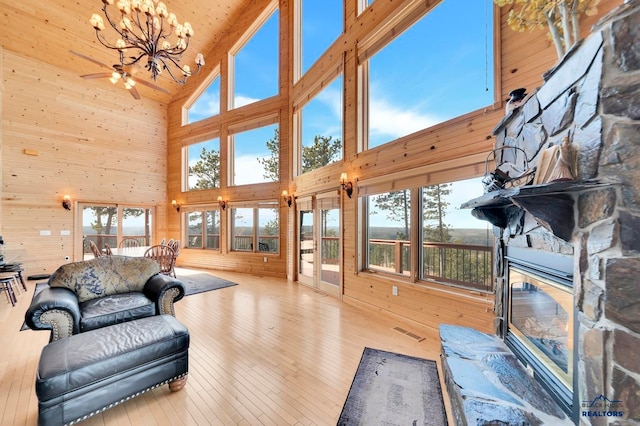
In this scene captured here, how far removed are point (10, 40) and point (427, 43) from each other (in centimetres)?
949

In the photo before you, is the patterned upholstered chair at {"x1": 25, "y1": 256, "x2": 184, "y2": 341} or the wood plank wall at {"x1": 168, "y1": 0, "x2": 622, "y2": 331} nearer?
the patterned upholstered chair at {"x1": 25, "y1": 256, "x2": 184, "y2": 341}

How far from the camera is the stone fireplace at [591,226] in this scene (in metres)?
1.08

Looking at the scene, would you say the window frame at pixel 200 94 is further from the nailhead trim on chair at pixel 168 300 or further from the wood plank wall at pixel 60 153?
the nailhead trim on chair at pixel 168 300

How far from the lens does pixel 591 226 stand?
4.05 feet

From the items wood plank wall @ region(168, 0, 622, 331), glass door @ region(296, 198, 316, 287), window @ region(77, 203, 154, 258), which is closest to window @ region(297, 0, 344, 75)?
wood plank wall @ region(168, 0, 622, 331)

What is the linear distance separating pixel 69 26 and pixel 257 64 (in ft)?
15.1

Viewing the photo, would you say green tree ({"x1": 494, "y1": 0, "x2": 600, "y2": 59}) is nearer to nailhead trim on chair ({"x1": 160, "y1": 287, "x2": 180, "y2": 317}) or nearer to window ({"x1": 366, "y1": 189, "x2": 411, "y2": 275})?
window ({"x1": 366, "y1": 189, "x2": 411, "y2": 275})

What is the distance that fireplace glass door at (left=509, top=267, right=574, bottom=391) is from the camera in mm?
1532

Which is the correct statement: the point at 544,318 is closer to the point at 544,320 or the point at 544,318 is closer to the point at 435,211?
the point at 544,320

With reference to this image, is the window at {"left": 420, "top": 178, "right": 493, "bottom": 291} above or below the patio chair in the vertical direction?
above

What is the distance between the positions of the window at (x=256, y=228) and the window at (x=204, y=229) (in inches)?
29.4

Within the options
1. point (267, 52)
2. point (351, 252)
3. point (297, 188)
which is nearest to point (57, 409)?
point (351, 252)

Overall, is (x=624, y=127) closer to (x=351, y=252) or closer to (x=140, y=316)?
(x=351, y=252)

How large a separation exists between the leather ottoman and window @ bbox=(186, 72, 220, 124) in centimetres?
760
